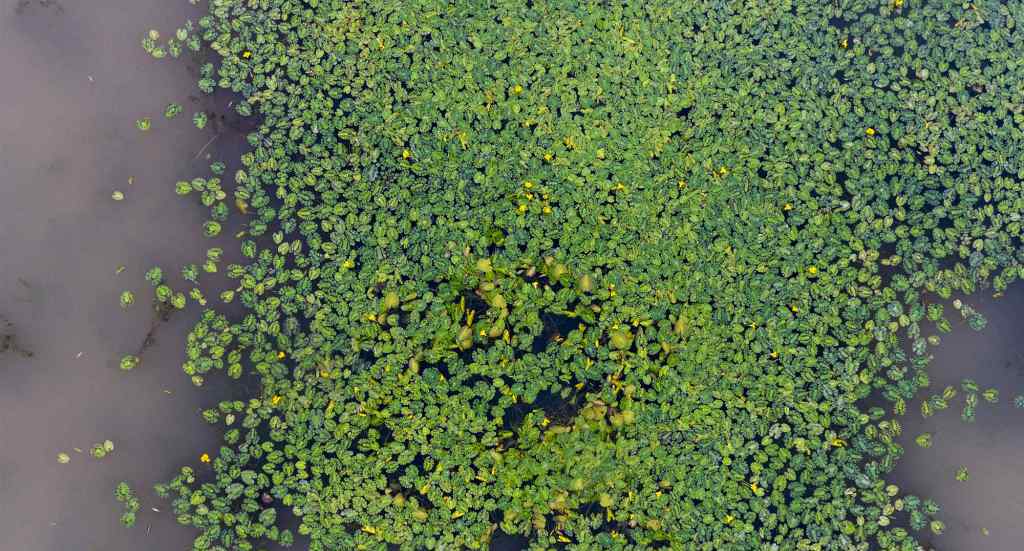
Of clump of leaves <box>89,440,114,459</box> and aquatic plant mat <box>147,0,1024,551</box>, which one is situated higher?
aquatic plant mat <box>147,0,1024,551</box>

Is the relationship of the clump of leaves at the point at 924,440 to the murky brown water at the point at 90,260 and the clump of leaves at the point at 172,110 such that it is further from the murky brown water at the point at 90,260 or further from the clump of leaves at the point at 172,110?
the clump of leaves at the point at 172,110

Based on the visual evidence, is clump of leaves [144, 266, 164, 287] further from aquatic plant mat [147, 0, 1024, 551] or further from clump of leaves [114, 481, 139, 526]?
clump of leaves [114, 481, 139, 526]

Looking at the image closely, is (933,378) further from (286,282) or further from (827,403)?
(286,282)

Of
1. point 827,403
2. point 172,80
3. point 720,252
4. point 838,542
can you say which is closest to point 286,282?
point 172,80

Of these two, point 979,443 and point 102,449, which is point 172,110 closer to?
point 102,449

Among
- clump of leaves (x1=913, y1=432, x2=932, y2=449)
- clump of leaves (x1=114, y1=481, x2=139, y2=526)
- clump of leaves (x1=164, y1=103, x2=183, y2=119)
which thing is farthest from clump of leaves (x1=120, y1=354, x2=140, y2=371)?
clump of leaves (x1=913, y1=432, x2=932, y2=449)

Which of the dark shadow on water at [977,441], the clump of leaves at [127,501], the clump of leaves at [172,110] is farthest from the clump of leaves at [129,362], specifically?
the dark shadow on water at [977,441]

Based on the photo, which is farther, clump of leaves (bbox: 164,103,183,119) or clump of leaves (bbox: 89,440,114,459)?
clump of leaves (bbox: 164,103,183,119)
